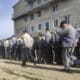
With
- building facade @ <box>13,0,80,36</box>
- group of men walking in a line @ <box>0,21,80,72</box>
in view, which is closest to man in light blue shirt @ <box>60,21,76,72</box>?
group of men walking in a line @ <box>0,21,80,72</box>

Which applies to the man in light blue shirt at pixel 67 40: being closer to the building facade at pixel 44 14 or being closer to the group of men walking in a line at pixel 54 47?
the group of men walking in a line at pixel 54 47

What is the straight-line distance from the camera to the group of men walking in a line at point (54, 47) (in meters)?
14.9

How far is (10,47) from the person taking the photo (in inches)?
1209

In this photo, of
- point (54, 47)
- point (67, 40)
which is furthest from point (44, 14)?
point (67, 40)

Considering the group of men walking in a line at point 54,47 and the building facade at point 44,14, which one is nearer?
the group of men walking in a line at point 54,47

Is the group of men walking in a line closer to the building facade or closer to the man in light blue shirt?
the man in light blue shirt

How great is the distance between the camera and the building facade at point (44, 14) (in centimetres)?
4969

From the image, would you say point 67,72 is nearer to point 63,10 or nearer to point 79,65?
point 79,65

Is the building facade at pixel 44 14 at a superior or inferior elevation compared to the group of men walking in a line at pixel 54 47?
superior

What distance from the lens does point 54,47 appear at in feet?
66.9

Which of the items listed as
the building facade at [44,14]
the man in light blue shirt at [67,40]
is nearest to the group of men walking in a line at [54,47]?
the man in light blue shirt at [67,40]

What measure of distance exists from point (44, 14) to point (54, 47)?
130 feet

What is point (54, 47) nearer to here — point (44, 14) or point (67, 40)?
point (67, 40)

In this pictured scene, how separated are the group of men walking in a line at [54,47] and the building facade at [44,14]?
1988cm
